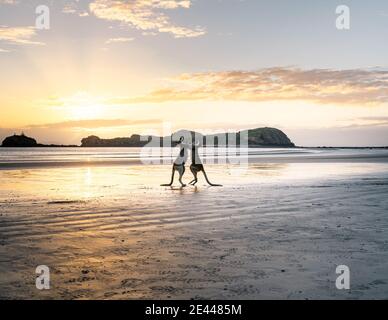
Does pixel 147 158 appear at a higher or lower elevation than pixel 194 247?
higher

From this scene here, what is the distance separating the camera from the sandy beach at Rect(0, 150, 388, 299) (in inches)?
235

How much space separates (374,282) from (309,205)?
26.5 feet

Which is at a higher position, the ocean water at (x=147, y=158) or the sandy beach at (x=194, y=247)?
the ocean water at (x=147, y=158)

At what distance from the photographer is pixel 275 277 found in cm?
641

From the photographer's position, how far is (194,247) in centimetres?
830

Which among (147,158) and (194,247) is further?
(147,158)

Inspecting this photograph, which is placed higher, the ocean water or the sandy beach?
the ocean water

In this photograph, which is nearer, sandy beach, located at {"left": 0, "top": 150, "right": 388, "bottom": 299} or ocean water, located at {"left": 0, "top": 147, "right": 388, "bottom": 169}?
sandy beach, located at {"left": 0, "top": 150, "right": 388, "bottom": 299}

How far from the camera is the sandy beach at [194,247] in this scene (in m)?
5.98
